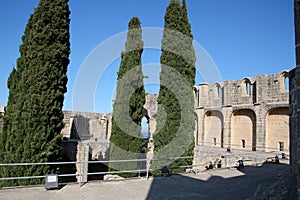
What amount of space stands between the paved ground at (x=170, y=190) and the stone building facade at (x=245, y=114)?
1231cm

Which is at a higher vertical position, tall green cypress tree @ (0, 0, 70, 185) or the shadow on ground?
tall green cypress tree @ (0, 0, 70, 185)

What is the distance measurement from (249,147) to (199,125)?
5.89 metres

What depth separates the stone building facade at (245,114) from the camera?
19891mm

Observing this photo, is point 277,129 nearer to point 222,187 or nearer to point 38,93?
point 222,187

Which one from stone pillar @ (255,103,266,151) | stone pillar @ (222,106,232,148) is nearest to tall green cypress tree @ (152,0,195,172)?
stone pillar @ (255,103,266,151)

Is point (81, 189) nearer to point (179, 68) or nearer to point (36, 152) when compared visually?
point (36, 152)

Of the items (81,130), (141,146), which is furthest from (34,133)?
(81,130)

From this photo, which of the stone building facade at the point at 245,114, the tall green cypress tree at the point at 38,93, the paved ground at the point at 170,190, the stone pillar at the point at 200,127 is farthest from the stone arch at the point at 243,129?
the tall green cypress tree at the point at 38,93

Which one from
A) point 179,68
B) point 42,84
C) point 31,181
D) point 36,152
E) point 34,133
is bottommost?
point 31,181

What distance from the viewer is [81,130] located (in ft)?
87.7

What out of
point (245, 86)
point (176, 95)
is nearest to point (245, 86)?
point (245, 86)

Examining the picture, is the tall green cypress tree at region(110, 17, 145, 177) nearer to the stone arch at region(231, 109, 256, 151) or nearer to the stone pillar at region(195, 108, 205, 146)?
Result: the stone arch at region(231, 109, 256, 151)

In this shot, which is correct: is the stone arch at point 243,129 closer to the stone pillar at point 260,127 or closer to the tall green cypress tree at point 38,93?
the stone pillar at point 260,127

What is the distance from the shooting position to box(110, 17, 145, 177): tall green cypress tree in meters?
12.5
